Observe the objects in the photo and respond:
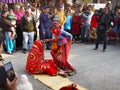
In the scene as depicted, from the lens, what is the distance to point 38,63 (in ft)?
23.7

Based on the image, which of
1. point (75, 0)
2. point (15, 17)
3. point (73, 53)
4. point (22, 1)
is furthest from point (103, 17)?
point (75, 0)

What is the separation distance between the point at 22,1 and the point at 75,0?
281 inches

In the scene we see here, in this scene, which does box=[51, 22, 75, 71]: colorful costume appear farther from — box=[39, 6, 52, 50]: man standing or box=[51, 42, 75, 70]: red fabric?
box=[39, 6, 52, 50]: man standing

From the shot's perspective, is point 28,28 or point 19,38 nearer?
point 28,28

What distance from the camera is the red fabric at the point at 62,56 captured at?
7.27m

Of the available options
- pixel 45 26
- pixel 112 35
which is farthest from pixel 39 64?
pixel 112 35

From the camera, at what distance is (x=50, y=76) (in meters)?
7.17

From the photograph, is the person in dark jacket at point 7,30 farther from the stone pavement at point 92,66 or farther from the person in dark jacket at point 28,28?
the person in dark jacket at point 28,28

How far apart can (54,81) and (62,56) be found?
0.77 meters

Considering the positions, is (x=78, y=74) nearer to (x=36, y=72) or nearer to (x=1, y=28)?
(x=36, y=72)

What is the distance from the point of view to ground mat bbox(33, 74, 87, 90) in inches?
257

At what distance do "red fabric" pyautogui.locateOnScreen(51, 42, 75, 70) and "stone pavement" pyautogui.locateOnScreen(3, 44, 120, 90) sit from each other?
0.36 meters

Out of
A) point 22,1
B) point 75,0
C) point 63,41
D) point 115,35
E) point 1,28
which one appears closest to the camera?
point 63,41

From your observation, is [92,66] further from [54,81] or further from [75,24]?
[75,24]
